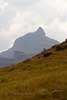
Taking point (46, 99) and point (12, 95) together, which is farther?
point (12, 95)

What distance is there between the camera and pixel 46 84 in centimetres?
3497

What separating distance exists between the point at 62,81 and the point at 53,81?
1.70m

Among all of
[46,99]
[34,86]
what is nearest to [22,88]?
[34,86]

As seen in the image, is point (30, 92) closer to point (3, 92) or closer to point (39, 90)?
point (39, 90)

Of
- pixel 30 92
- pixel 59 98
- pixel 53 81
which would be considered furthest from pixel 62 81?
pixel 59 98

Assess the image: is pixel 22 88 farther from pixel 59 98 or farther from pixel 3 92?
pixel 59 98

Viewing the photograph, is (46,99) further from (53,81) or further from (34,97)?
(53,81)

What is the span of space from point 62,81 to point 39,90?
3850 mm

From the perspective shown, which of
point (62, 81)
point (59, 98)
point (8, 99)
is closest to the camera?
point (59, 98)

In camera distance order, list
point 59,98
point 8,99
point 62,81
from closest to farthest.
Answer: point 59,98 → point 8,99 → point 62,81

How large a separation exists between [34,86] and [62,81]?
3.16 m

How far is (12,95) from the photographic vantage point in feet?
108

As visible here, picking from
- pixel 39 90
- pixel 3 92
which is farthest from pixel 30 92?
pixel 3 92

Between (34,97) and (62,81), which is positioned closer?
(34,97)
